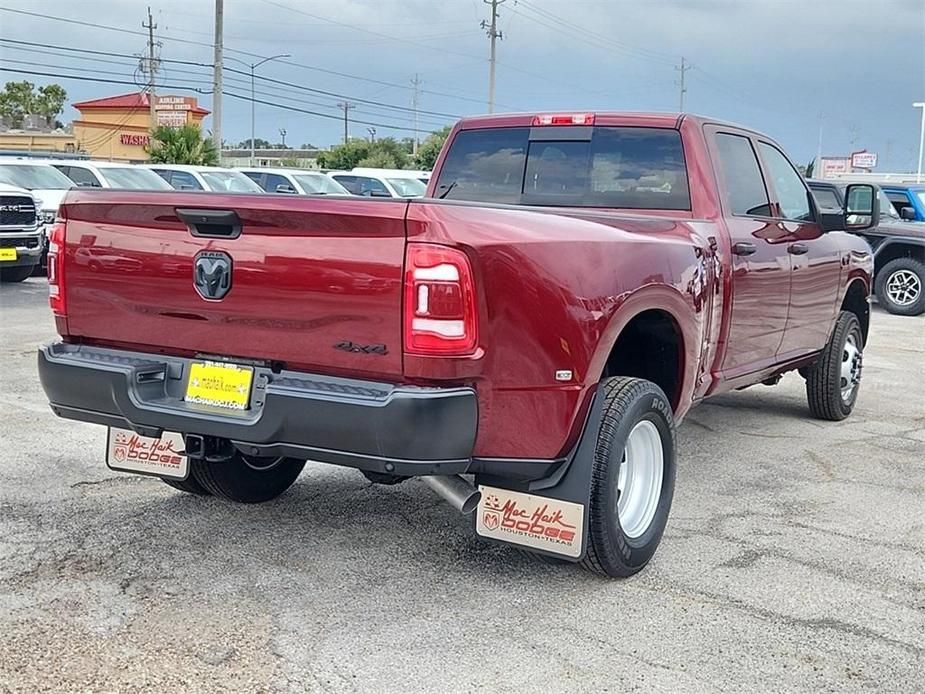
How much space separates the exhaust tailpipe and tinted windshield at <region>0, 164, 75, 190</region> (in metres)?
13.6

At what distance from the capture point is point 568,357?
3.75 meters

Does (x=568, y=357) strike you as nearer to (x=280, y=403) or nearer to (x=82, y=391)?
Answer: (x=280, y=403)

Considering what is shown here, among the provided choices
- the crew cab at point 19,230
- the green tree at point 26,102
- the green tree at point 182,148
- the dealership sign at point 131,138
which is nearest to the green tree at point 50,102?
the green tree at point 26,102

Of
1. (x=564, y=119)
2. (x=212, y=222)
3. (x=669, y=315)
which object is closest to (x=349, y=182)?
(x=564, y=119)

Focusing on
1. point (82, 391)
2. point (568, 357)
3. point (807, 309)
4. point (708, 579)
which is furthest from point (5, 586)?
point (807, 309)

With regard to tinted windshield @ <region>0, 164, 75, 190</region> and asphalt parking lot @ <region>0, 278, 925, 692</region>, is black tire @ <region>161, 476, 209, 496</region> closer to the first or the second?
asphalt parking lot @ <region>0, 278, 925, 692</region>

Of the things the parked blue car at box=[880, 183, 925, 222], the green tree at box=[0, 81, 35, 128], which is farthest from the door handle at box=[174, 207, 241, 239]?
the green tree at box=[0, 81, 35, 128]

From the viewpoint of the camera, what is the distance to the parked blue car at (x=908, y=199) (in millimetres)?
16031

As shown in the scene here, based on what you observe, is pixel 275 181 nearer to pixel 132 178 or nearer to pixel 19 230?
pixel 132 178

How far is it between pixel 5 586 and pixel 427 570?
1.59 meters

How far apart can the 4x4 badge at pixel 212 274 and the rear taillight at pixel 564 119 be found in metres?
2.56

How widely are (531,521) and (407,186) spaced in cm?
1898

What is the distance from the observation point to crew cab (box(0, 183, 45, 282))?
13656 mm

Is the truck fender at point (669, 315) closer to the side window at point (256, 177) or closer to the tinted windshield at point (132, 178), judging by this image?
the tinted windshield at point (132, 178)
